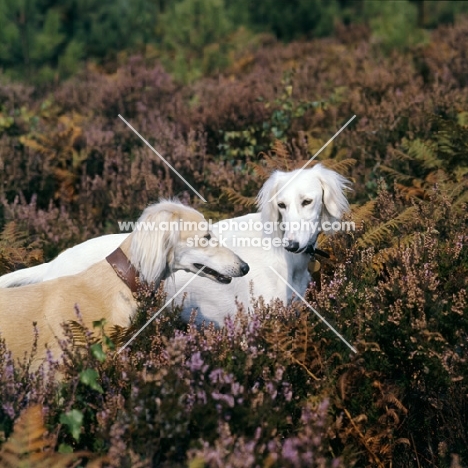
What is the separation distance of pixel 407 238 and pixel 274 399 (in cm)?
194

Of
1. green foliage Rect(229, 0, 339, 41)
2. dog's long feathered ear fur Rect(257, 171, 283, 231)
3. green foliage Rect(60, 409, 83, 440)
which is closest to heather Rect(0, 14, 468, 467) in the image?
green foliage Rect(60, 409, 83, 440)

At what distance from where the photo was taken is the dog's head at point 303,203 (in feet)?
14.1

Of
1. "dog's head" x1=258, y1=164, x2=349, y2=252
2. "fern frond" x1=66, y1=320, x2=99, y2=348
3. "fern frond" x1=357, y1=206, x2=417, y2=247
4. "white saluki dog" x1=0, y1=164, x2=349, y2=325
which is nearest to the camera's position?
"fern frond" x1=66, y1=320, x2=99, y2=348

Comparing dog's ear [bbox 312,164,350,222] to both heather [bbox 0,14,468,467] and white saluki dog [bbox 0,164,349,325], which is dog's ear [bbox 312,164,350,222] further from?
heather [bbox 0,14,468,467]

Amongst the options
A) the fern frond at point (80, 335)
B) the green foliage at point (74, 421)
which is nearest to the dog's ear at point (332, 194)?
the fern frond at point (80, 335)

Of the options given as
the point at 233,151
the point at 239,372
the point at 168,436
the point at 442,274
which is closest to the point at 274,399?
the point at 239,372

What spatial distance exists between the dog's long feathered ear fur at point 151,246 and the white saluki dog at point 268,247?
1.76 ft

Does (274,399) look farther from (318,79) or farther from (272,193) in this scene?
(318,79)

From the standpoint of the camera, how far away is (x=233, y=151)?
7.24m

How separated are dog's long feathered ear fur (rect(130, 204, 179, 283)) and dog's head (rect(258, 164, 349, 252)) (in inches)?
28.7

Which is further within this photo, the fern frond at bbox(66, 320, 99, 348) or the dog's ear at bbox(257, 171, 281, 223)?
the dog's ear at bbox(257, 171, 281, 223)

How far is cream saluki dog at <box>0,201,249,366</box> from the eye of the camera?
12.3ft

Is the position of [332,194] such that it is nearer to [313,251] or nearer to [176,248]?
[313,251]

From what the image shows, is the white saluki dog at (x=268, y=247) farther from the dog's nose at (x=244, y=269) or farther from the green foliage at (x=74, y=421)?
the green foliage at (x=74, y=421)
